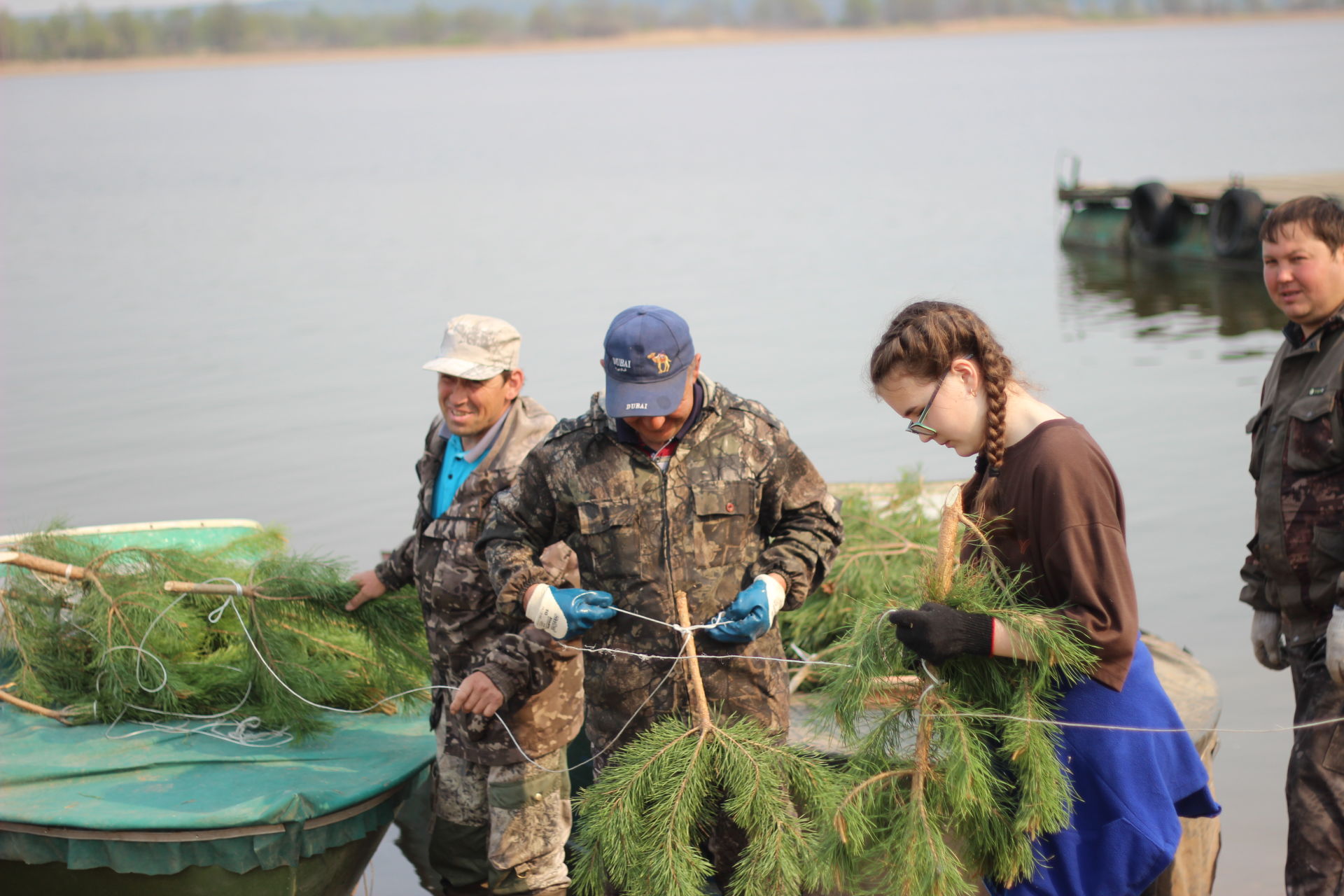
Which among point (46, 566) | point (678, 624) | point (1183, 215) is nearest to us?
point (678, 624)

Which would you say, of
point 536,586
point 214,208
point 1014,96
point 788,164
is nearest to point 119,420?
point 536,586

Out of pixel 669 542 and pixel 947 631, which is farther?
pixel 669 542

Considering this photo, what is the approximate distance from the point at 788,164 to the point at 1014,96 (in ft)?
88.1

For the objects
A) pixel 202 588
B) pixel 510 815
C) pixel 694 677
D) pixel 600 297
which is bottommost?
pixel 600 297

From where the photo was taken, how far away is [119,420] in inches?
553

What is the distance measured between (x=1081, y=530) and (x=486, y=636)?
221 cm

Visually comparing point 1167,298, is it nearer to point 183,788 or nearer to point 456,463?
point 456,463

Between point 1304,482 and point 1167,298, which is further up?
point 1304,482

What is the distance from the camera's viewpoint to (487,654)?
4.07 metres

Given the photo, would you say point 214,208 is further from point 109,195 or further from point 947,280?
point 947,280

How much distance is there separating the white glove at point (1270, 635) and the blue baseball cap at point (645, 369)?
170 cm

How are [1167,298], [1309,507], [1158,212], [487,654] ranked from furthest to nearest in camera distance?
[1158,212] → [1167,298] → [487,654] → [1309,507]

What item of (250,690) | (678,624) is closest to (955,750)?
(678,624)

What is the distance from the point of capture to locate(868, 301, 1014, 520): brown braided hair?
2.71m
